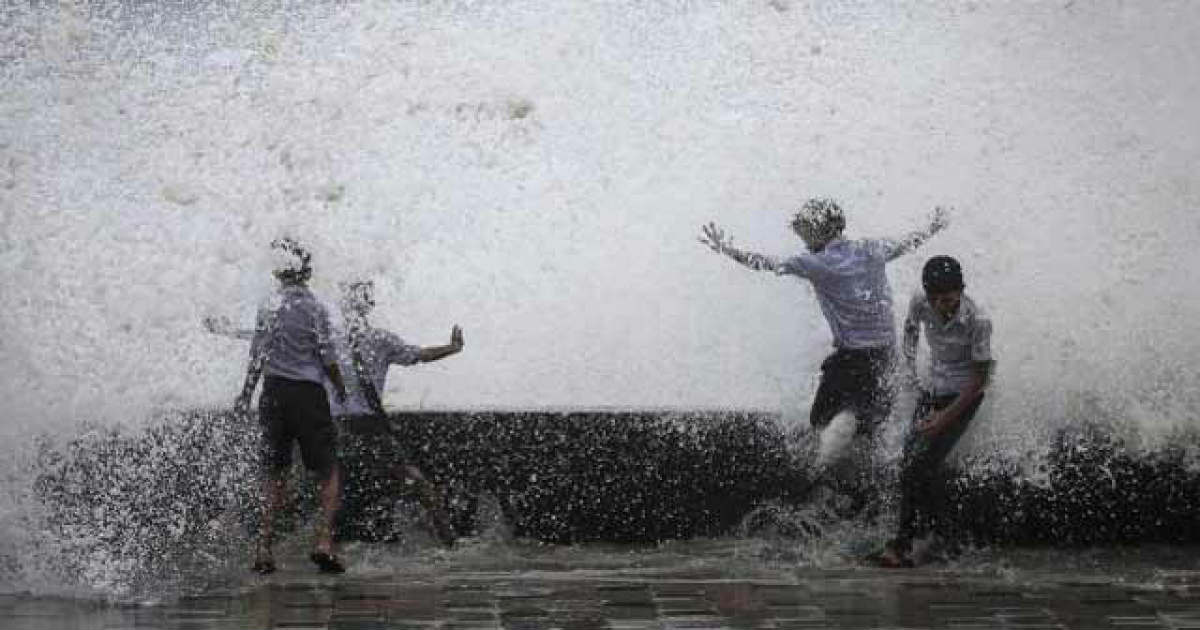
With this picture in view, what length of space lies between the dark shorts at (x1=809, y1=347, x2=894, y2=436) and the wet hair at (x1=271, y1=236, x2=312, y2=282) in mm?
2260

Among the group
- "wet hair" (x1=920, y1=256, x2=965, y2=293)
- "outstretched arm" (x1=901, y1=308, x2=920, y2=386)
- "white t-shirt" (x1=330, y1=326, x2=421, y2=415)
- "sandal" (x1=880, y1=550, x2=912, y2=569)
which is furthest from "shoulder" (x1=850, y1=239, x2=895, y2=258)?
"white t-shirt" (x1=330, y1=326, x2=421, y2=415)

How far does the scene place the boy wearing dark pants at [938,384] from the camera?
7.88 m

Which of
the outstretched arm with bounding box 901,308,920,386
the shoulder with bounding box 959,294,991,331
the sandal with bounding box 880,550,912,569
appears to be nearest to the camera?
the shoulder with bounding box 959,294,991,331

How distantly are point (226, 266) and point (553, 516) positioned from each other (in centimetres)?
787

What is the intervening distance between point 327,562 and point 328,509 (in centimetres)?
24

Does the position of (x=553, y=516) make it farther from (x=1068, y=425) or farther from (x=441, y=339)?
(x=441, y=339)

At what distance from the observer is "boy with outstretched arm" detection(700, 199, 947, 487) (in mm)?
8359

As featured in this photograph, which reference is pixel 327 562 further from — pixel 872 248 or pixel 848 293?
pixel 872 248

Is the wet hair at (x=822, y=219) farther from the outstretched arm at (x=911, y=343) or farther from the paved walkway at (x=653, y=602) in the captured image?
the paved walkway at (x=653, y=602)

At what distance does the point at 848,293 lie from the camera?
838 centimetres

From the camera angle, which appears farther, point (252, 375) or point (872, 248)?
point (872, 248)

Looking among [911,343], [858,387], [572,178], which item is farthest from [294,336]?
[572,178]

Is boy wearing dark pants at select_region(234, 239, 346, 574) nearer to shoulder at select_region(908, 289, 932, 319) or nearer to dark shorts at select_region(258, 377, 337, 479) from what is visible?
dark shorts at select_region(258, 377, 337, 479)

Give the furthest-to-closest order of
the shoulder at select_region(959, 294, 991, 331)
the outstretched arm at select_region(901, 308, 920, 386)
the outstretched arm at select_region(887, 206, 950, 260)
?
the outstretched arm at select_region(887, 206, 950, 260)
the outstretched arm at select_region(901, 308, 920, 386)
the shoulder at select_region(959, 294, 991, 331)
